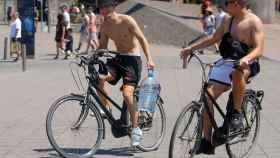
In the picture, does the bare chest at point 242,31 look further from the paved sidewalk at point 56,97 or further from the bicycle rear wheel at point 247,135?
the paved sidewalk at point 56,97

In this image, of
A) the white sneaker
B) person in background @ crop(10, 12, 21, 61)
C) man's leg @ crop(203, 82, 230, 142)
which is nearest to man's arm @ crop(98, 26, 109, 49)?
the white sneaker

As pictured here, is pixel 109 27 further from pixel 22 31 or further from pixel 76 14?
pixel 76 14

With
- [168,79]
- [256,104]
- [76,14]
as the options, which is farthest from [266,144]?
[76,14]

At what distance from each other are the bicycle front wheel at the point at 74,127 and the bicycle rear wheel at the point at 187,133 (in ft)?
3.61

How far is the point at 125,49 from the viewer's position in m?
7.98

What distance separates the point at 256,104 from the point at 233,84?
0.70 metres

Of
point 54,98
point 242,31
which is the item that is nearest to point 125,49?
point 242,31

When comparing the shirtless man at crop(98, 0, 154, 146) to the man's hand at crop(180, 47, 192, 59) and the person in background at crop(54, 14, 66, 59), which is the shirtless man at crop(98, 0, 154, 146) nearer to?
the man's hand at crop(180, 47, 192, 59)

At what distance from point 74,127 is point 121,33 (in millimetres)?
1120

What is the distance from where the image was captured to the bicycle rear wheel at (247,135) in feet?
24.2

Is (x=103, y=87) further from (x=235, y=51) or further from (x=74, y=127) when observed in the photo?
(x=235, y=51)

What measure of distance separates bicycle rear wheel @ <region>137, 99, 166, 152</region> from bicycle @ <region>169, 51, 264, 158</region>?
39.3 inches

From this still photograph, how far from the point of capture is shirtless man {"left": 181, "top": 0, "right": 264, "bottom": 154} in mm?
6988

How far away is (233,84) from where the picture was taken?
7.02 meters
